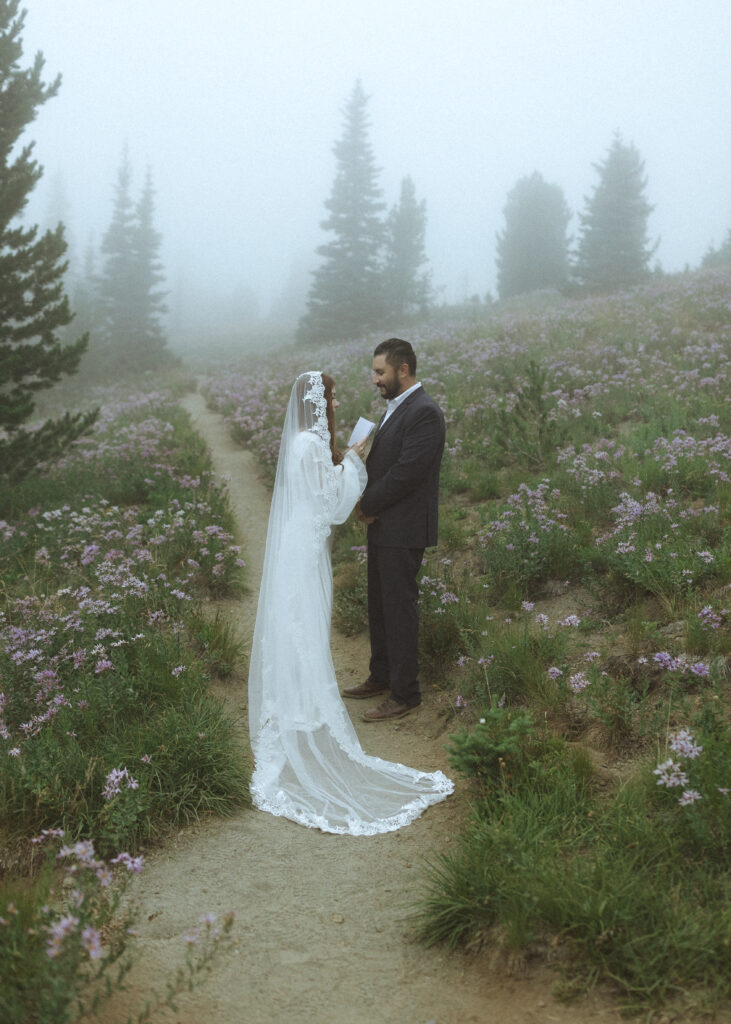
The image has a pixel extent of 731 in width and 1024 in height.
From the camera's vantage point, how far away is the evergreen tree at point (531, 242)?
4109 cm

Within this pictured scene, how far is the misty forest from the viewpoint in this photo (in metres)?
3.03

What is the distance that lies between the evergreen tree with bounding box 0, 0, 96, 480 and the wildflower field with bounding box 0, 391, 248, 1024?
1.71 m

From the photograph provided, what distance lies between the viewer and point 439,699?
621 centimetres

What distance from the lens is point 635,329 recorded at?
15.1 meters

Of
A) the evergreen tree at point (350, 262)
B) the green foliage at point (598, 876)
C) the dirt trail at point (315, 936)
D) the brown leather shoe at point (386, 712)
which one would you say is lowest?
the dirt trail at point (315, 936)

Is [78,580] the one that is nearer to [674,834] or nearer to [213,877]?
[213,877]

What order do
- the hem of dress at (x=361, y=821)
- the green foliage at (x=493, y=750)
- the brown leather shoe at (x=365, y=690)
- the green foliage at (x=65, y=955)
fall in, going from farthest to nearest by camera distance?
1. the brown leather shoe at (x=365, y=690)
2. the hem of dress at (x=361, y=821)
3. the green foliage at (x=493, y=750)
4. the green foliage at (x=65, y=955)

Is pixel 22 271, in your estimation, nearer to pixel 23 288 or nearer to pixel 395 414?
pixel 23 288

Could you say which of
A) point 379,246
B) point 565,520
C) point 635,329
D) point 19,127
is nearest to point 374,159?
point 379,246

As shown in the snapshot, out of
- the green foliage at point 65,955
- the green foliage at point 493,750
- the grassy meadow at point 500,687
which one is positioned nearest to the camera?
the green foliage at point 65,955

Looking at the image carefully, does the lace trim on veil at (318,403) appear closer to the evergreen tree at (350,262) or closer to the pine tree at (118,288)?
the evergreen tree at (350,262)

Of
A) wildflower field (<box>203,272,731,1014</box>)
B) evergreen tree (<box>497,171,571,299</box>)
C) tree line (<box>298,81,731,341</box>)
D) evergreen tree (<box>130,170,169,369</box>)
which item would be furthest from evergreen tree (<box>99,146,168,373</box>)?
wildflower field (<box>203,272,731,1014</box>)

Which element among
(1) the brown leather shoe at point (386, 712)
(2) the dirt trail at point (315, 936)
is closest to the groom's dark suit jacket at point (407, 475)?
(1) the brown leather shoe at point (386, 712)

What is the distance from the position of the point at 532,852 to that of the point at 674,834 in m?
0.71
